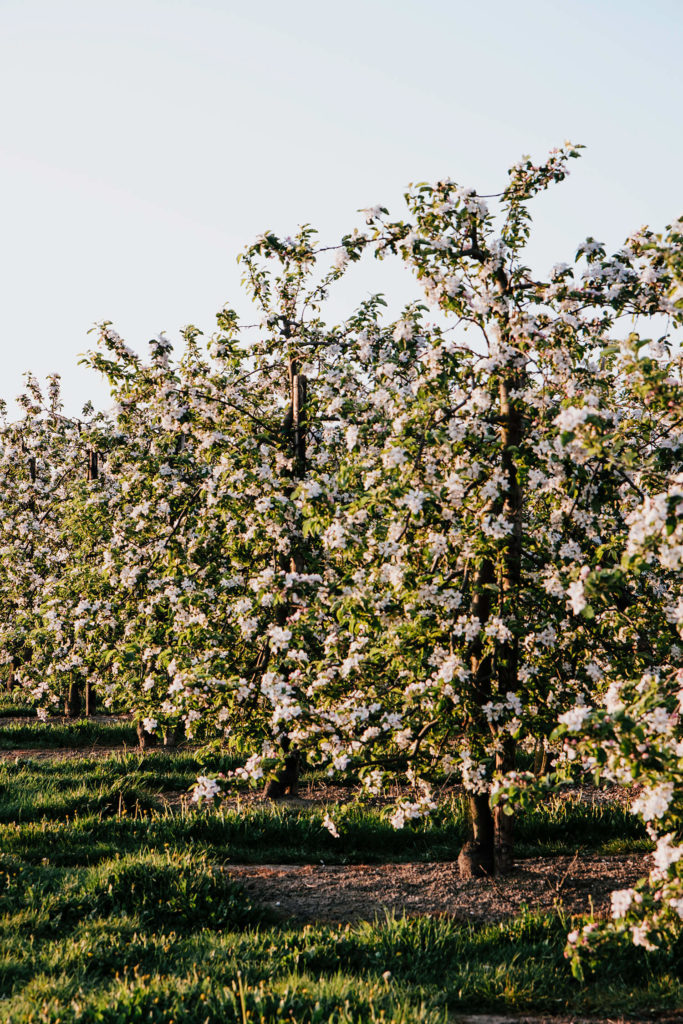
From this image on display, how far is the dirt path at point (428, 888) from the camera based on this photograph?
791 cm

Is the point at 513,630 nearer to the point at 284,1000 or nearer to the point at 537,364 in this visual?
the point at 537,364

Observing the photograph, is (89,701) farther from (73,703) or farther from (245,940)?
(245,940)

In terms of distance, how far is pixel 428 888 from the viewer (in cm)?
849

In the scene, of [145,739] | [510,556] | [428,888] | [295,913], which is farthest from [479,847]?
[145,739]

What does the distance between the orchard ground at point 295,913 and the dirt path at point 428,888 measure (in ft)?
0.10

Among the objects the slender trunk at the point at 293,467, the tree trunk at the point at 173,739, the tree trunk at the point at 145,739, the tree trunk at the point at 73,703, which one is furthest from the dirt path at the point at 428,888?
the tree trunk at the point at 73,703

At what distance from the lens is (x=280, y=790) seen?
40.8 ft

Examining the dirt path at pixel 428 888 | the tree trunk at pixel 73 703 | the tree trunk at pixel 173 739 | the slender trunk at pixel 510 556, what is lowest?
the dirt path at pixel 428 888

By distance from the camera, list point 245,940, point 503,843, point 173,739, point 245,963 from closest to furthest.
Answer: point 245,963 < point 245,940 < point 503,843 < point 173,739

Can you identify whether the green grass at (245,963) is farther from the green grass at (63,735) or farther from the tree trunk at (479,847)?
the green grass at (63,735)

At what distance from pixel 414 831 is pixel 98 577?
248 inches

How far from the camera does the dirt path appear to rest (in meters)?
7.91

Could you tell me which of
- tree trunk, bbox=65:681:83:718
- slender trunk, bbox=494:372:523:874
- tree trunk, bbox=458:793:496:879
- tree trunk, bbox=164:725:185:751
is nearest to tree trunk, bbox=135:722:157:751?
tree trunk, bbox=164:725:185:751

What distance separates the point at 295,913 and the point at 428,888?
1550mm
